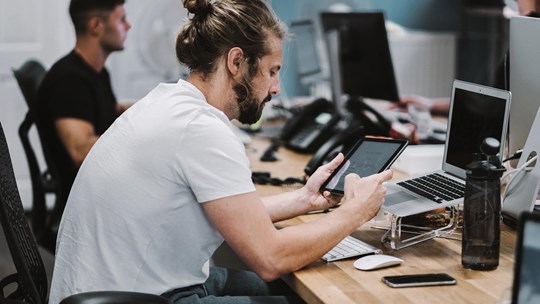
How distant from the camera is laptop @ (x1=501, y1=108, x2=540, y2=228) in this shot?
6.68 ft

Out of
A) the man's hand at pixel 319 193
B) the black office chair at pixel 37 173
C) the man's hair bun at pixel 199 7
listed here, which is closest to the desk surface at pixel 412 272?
the man's hand at pixel 319 193

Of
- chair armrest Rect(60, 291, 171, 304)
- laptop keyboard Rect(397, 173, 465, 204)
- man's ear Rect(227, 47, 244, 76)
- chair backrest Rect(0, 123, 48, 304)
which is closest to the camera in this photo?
chair armrest Rect(60, 291, 171, 304)

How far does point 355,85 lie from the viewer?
12.0ft

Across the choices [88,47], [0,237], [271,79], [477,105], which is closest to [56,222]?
[88,47]

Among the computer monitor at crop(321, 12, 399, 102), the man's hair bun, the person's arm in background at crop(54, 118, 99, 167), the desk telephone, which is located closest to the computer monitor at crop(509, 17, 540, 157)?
the man's hair bun

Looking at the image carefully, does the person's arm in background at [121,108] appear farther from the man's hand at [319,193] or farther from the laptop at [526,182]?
the laptop at [526,182]

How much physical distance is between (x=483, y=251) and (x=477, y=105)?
1.54 feet

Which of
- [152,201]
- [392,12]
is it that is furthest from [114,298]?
[392,12]

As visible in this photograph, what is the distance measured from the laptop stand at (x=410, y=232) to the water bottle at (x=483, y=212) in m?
0.21

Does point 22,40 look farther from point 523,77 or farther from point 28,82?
point 523,77

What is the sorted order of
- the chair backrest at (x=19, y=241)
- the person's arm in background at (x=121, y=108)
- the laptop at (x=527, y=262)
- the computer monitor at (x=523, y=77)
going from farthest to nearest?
the person's arm in background at (x=121, y=108) → the computer monitor at (x=523, y=77) → the chair backrest at (x=19, y=241) → the laptop at (x=527, y=262)

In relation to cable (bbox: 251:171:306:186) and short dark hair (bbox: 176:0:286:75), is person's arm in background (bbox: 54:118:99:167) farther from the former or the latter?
short dark hair (bbox: 176:0:286:75)

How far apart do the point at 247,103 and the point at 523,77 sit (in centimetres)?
74

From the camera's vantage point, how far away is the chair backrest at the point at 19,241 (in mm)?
1854
